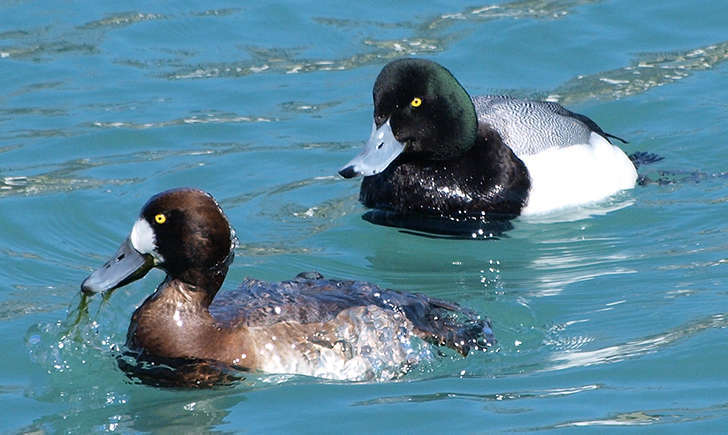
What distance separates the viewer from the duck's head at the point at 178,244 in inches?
253

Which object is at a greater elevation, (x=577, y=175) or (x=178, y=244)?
(x=178, y=244)

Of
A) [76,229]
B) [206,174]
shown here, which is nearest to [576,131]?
[206,174]

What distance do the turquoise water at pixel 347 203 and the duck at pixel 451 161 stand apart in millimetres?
239

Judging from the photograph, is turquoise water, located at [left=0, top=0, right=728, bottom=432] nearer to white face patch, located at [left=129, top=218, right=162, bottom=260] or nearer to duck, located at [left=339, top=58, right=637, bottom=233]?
duck, located at [left=339, top=58, right=637, bottom=233]

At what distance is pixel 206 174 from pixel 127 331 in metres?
3.24

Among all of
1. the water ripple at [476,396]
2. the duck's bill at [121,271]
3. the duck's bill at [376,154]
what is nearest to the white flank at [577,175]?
the duck's bill at [376,154]

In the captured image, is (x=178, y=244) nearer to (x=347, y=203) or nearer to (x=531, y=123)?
(x=347, y=203)

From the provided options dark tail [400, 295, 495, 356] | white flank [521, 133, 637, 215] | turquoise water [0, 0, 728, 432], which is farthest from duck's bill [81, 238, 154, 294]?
white flank [521, 133, 637, 215]

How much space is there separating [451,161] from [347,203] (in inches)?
32.0

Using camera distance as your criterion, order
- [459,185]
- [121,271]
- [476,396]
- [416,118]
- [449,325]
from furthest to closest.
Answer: [459,185], [416,118], [449,325], [121,271], [476,396]

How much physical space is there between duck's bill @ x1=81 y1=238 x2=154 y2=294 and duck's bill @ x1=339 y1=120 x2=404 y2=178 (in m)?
2.75

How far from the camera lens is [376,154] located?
925 cm

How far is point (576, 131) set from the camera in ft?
33.2

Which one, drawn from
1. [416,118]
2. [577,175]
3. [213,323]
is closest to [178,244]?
[213,323]
